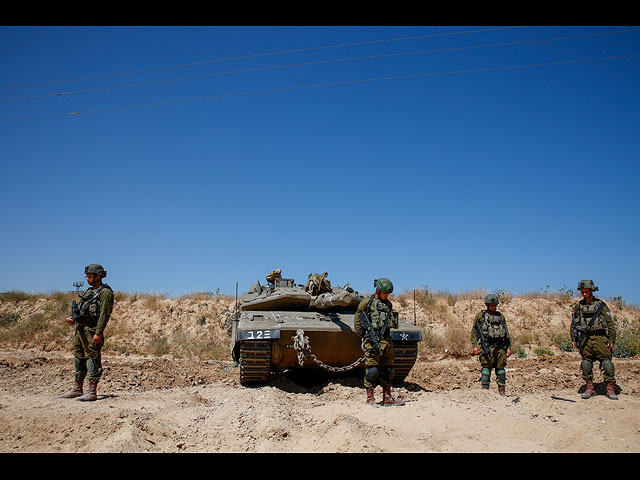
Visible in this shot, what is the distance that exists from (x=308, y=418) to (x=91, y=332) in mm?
3244

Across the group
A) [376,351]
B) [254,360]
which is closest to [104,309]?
[254,360]

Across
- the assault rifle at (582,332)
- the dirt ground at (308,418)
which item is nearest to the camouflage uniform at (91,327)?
the dirt ground at (308,418)

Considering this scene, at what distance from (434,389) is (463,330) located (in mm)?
9585

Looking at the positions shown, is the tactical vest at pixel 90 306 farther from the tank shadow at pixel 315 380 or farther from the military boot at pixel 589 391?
the military boot at pixel 589 391

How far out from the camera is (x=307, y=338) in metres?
7.97

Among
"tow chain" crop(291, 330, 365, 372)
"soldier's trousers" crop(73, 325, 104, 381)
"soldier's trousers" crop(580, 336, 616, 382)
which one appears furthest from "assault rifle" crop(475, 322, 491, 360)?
"soldier's trousers" crop(73, 325, 104, 381)

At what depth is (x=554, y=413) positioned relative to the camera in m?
5.86

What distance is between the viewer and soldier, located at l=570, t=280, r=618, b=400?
708 centimetres

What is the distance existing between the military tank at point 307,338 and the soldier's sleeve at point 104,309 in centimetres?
201

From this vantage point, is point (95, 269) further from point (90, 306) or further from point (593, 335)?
point (593, 335)

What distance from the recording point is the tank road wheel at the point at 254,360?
25.7 feet

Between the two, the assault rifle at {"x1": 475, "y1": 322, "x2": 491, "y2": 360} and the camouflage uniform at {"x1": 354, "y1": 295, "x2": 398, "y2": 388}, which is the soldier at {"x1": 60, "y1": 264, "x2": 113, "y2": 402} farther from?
the assault rifle at {"x1": 475, "y1": 322, "x2": 491, "y2": 360}
